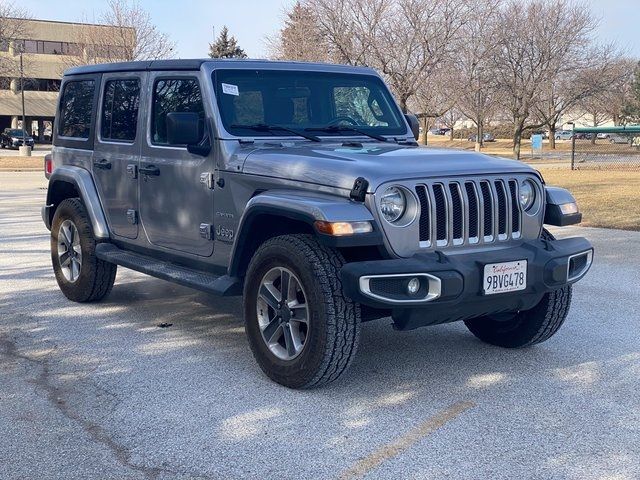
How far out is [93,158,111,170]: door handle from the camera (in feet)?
21.6

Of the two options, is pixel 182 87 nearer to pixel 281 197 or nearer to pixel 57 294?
pixel 281 197

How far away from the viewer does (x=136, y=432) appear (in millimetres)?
4152

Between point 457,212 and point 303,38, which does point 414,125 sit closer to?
point 457,212

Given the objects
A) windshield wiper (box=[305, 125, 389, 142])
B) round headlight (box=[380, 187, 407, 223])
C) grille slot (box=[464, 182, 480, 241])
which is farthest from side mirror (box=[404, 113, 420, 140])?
round headlight (box=[380, 187, 407, 223])

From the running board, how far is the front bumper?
1163mm

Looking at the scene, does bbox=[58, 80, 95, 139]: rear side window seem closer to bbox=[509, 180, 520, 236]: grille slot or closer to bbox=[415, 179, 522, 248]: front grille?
bbox=[415, 179, 522, 248]: front grille

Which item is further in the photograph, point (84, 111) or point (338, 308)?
point (84, 111)

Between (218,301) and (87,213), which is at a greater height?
(87,213)

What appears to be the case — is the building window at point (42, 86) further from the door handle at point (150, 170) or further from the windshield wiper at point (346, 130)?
the windshield wiper at point (346, 130)

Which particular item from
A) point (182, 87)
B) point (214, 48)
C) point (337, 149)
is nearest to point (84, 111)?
point (182, 87)

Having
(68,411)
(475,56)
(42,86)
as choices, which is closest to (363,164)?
(68,411)

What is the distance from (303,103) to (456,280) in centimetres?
217

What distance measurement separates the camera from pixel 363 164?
4629 mm

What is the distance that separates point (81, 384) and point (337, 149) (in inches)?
85.2
